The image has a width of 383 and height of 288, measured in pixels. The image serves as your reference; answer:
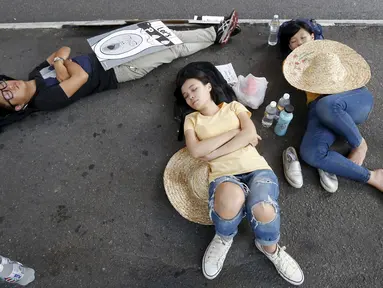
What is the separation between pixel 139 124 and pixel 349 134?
131cm

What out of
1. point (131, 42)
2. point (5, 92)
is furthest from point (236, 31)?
point (5, 92)

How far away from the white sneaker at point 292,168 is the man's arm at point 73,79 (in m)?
1.42

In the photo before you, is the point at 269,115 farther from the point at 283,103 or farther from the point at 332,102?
the point at 332,102

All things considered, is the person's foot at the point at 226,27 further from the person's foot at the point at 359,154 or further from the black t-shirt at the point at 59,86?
the person's foot at the point at 359,154

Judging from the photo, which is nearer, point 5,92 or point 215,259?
point 215,259

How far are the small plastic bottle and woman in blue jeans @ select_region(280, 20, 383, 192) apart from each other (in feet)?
5.31

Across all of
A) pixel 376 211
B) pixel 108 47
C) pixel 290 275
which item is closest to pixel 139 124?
pixel 108 47

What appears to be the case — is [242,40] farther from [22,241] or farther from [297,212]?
[22,241]

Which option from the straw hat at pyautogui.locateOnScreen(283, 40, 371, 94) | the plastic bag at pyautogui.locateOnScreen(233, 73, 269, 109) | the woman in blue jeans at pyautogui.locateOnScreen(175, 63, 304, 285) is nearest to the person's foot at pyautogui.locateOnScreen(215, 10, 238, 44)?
the plastic bag at pyautogui.locateOnScreen(233, 73, 269, 109)

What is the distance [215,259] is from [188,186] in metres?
0.42

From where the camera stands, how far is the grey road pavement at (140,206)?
1524 mm

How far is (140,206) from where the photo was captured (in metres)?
1.74

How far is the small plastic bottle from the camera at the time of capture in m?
1.35

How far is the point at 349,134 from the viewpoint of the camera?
1651 millimetres
